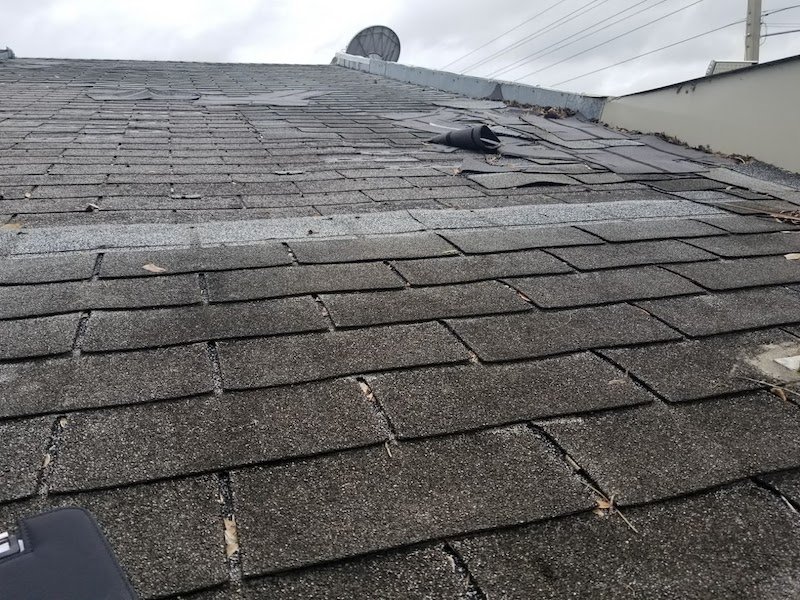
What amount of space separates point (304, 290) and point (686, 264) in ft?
4.78

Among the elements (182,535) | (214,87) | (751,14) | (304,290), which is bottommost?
(182,535)

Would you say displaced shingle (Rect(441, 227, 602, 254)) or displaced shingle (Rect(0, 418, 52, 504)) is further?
displaced shingle (Rect(441, 227, 602, 254))

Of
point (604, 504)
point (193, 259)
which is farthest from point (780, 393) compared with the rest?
point (193, 259)

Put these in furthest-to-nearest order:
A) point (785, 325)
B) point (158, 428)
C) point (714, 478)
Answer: point (785, 325) < point (158, 428) < point (714, 478)

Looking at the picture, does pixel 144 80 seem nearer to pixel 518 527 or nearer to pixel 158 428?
pixel 158 428

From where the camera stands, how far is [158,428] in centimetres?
132

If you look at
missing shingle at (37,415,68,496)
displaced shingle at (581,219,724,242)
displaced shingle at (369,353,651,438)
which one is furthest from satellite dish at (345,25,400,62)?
missing shingle at (37,415,68,496)

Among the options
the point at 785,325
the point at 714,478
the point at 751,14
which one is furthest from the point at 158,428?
the point at 751,14

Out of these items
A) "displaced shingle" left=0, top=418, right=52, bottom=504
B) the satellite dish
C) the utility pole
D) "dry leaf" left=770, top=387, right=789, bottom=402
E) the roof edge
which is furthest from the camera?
the satellite dish

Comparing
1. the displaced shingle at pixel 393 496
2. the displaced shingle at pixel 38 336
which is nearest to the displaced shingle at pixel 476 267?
the displaced shingle at pixel 393 496

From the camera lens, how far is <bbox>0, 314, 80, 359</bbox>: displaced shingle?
1.61 meters

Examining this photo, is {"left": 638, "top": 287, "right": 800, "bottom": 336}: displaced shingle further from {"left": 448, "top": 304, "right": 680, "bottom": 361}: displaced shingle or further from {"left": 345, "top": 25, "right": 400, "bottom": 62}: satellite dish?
{"left": 345, "top": 25, "right": 400, "bottom": 62}: satellite dish

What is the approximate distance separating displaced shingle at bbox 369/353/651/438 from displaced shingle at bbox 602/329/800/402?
7 cm

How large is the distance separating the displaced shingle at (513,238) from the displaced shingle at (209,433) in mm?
1195
